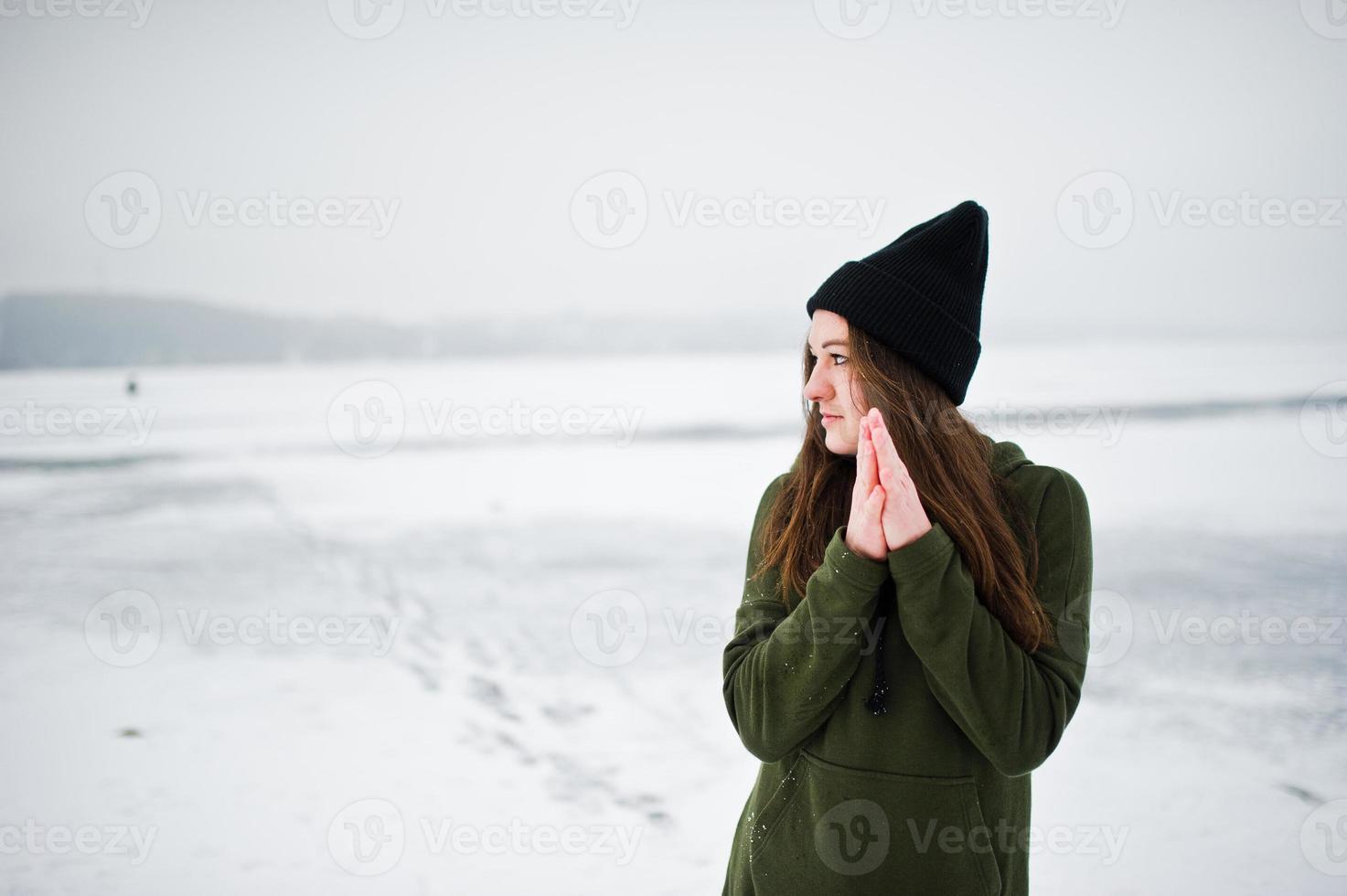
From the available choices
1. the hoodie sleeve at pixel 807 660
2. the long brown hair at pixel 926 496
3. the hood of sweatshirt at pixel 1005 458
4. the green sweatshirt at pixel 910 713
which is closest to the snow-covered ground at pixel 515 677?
the hood of sweatshirt at pixel 1005 458

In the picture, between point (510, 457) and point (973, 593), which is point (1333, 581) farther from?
point (510, 457)

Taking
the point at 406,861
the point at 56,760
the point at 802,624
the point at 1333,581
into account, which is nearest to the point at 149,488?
the point at 56,760

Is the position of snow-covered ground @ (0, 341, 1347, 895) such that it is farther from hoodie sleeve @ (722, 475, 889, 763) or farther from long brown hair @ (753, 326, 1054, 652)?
hoodie sleeve @ (722, 475, 889, 763)

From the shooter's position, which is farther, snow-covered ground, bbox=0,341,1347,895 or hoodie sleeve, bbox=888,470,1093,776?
snow-covered ground, bbox=0,341,1347,895

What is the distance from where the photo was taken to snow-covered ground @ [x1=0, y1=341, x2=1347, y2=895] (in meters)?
3.30

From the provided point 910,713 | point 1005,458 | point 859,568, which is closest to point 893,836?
point 910,713

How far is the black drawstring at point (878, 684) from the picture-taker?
1.38 metres

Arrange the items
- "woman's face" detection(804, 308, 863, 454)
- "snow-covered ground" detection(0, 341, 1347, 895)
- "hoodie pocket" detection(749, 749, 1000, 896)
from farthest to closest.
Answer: "snow-covered ground" detection(0, 341, 1347, 895)
"woman's face" detection(804, 308, 863, 454)
"hoodie pocket" detection(749, 749, 1000, 896)

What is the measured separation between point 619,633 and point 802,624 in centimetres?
412

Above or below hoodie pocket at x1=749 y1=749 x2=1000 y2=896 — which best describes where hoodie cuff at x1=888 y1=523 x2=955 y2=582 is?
above

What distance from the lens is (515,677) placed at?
15.7 feet

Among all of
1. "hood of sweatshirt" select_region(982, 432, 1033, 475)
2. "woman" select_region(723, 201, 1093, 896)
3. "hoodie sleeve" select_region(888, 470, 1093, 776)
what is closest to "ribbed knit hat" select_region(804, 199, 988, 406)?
"woman" select_region(723, 201, 1093, 896)

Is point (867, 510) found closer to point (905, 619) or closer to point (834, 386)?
point (905, 619)

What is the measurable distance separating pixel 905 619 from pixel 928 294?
1.86 feet
